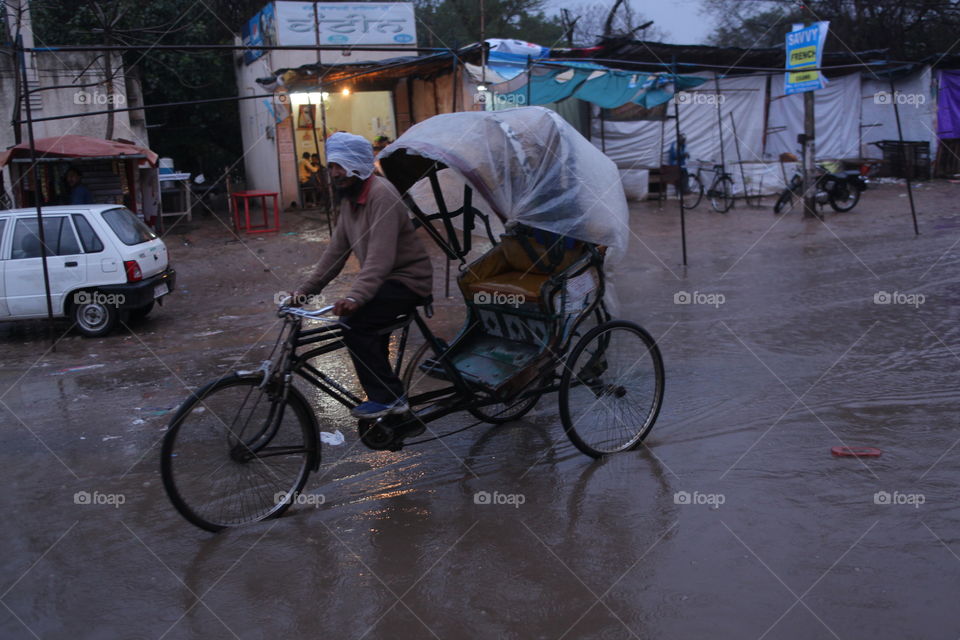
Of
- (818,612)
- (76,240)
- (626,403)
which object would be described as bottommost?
(818,612)

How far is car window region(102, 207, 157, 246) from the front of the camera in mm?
9359

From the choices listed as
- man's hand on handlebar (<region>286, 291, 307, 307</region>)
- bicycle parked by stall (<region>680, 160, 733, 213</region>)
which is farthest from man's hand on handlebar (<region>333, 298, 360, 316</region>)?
bicycle parked by stall (<region>680, 160, 733, 213</region>)

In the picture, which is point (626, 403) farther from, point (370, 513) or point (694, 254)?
point (694, 254)

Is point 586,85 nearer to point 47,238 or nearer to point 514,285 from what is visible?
point 47,238

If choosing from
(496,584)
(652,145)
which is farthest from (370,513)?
(652,145)

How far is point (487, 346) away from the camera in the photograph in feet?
17.3

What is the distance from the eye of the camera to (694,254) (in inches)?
516

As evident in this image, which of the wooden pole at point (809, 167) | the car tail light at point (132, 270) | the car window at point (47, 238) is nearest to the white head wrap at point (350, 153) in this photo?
the car tail light at point (132, 270)

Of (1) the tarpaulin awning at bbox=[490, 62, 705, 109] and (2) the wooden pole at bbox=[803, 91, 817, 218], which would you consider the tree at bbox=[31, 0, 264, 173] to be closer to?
(1) the tarpaulin awning at bbox=[490, 62, 705, 109]

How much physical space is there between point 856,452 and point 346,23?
16.8 meters

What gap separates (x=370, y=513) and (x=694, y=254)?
996 cm

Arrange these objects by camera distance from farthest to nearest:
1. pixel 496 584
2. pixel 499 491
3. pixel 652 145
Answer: pixel 652 145, pixel 499 491, pixel 496 584

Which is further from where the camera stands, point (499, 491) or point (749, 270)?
point (749, 270)

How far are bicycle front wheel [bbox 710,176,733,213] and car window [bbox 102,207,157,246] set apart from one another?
12.9m
